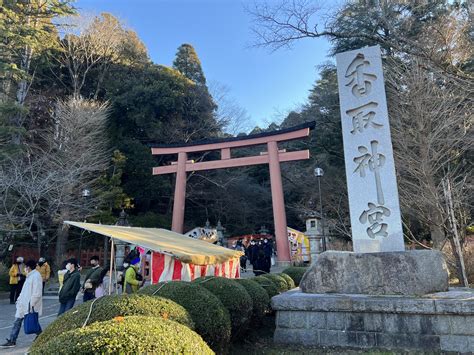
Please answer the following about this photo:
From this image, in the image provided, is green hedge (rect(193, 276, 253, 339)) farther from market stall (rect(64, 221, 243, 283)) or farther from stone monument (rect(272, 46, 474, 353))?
market stall (rect(64, 221, 243, 283))

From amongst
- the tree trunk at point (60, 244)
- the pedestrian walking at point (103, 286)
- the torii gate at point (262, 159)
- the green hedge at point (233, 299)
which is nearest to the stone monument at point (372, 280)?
the green hedge at point (233, 299)

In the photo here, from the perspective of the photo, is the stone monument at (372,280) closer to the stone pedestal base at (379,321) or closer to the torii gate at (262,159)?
the stone pedestal base at (379,321)

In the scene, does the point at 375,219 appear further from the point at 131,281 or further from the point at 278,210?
the point at 278,210

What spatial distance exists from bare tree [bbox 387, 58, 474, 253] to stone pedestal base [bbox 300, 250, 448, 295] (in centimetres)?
705

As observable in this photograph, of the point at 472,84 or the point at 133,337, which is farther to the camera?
the point at 472,84

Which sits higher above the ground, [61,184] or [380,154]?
[61,184]

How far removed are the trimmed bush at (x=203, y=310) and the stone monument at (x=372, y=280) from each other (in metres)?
1.30

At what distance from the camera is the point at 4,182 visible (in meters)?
13.9

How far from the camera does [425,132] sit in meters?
→ 12.7

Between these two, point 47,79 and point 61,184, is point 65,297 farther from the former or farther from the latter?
point 47,79

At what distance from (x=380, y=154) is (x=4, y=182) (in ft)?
46.6

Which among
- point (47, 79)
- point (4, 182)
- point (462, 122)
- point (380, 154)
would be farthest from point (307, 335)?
point (47, 79)

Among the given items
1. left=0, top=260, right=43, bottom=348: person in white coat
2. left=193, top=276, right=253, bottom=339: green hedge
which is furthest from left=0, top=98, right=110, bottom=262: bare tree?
left=193, top=276, right=253, bottom=339: green hedge

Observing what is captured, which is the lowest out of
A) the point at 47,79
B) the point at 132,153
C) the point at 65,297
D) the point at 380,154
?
the point at 65,297
